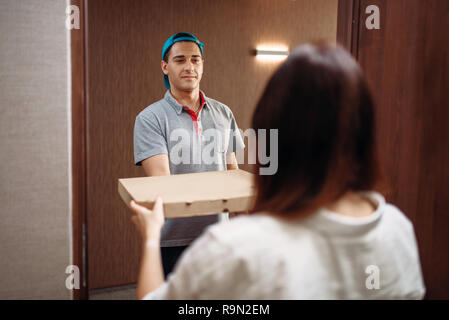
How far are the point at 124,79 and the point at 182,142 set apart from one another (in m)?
1.28

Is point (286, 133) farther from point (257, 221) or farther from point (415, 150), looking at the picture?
point (415, 150)

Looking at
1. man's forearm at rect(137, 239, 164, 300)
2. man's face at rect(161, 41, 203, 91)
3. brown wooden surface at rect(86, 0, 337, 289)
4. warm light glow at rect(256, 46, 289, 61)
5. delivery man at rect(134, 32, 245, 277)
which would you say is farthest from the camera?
warm light glow at rect(256, 46, 289, 61)

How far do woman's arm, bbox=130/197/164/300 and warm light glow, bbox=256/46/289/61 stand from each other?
2.32 metres

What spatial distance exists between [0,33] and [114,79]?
47.5 inches

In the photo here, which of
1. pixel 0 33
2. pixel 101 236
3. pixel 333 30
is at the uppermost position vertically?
pixel 333 30

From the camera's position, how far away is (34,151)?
1316 millimetres

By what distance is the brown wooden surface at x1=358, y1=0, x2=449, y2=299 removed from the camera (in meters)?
1.21

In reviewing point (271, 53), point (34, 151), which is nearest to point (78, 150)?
point (34, 151)

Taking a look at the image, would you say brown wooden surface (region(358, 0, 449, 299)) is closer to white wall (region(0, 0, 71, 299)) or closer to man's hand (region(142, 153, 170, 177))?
man's hand (region(142, 153, 170, 177))

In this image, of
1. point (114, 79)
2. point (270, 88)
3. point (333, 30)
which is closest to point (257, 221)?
point (270, 88)

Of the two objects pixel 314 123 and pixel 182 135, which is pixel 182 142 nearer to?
pixel 182 135

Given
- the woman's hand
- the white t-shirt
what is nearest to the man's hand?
the woman's hand

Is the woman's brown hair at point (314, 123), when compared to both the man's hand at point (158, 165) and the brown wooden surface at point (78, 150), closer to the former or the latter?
the man's hand at point (158, 165)
